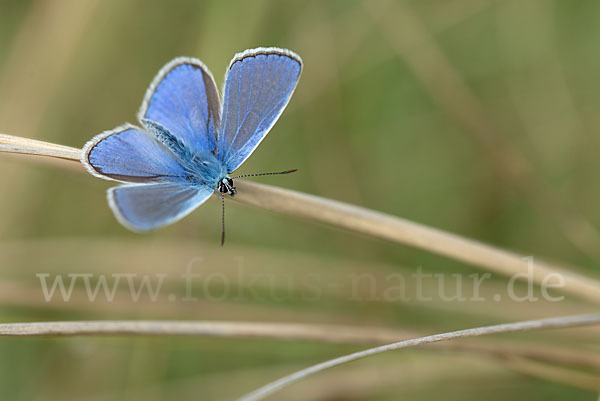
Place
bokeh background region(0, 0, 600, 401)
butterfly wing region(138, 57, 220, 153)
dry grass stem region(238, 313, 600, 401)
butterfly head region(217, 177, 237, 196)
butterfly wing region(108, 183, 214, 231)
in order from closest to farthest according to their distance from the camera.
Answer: dry grass stem region(238, 313, 600, 401)
butterfly wing region(108, 183, 214, 231)
butterfly head region(217, 177, 237, 196)
butterfly wing region(138, 57, 220, 153)
bokeh background region(0, 0, 600, 401)

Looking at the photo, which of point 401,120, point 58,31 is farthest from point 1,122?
point 401,120

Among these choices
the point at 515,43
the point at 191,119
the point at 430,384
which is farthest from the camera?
the point at 515,43

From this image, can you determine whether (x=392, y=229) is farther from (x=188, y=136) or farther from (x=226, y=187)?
(x=188, y=136)

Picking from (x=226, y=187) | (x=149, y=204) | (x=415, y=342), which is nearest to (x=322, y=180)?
(x=226, y=187)

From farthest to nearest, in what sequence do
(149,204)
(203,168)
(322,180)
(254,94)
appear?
1. (322,180)
2. (203,168)
3. (254,94)
4. (149,204)

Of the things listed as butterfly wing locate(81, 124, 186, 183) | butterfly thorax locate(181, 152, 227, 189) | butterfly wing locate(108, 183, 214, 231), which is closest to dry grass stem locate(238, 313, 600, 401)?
butterfly wing locate(108, 183, 214, 231)

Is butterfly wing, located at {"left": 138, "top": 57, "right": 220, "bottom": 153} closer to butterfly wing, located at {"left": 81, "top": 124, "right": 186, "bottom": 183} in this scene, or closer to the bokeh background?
butterfly wing, located at {"left": 81, "top": 124, "right": 186, "bottom": 183}

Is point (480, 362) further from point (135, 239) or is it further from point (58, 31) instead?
point (58, 31)
